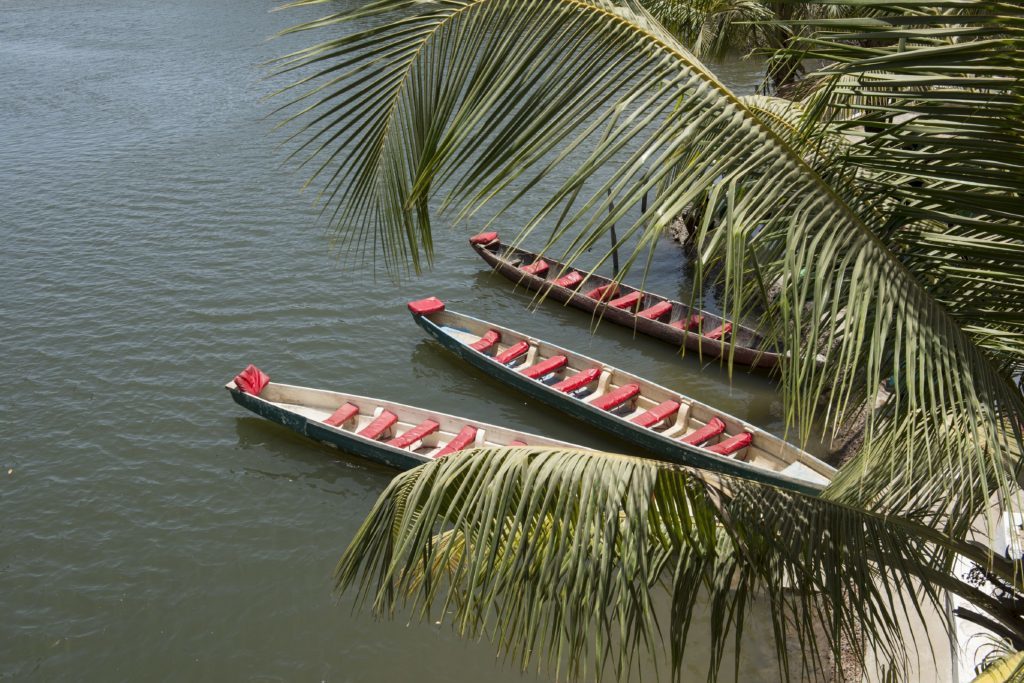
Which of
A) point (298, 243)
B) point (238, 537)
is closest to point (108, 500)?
point (238, 537)

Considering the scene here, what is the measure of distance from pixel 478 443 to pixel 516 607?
10.9 metres

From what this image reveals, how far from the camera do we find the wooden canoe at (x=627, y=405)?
47.5 ft

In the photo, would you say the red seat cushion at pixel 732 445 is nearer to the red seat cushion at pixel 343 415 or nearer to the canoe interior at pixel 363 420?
the canoe interior at pixel 363 420

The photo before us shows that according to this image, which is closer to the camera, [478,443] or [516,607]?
[516,607]

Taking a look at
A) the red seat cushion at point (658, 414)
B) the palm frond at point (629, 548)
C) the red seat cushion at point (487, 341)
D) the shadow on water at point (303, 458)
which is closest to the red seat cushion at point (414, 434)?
the shadow on water at point (303, 458)

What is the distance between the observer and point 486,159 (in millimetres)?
3211

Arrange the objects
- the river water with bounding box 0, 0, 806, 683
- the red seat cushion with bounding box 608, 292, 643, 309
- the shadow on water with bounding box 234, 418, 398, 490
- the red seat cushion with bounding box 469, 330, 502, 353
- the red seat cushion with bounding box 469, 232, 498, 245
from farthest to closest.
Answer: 1. the red seat cushion with bounding box 469, 232, 498, 245
2. the red seat cushion with bounding box 608, 292, 643, 309
3. the red seat cushion with bounding box 469, 330, 502, 353
4. the shadow on water with bounding box 234, 418, 398, 490
5. the river water with bounding box 0, 0, 806, 683

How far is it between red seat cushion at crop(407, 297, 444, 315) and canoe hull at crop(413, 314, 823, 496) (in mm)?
136

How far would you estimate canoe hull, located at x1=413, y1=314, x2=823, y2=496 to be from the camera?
1378 cm

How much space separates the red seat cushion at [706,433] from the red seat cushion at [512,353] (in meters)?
3.99

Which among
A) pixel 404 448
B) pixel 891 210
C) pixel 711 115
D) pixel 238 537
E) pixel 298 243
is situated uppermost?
pixel 711 115

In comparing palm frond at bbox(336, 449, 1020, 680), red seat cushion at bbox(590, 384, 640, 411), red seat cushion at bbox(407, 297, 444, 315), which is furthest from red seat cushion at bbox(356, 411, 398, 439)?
palm frond at bbox(336, 449, 1020, 680)

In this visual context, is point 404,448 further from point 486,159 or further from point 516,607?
point 486,159

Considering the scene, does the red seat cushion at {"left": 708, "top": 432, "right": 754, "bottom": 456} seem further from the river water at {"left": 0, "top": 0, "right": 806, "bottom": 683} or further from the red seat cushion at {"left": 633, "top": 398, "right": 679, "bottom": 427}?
the river water at {"left": 0, "top": 0, "right": 806, "bottom": 683}
